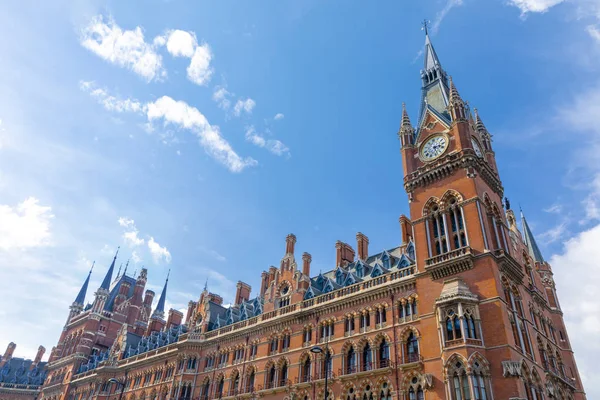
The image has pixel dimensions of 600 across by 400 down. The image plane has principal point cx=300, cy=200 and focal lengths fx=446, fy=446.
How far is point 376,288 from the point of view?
3953 centimetres

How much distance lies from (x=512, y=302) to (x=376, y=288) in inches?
429

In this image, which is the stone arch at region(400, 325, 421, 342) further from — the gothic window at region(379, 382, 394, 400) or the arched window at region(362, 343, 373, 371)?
the gothic window at region(379, 382, 394, 400)

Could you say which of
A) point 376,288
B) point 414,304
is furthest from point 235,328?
point 414,304

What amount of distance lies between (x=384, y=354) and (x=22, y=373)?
99599 mm

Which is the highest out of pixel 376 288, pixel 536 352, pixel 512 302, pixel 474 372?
pixel 376 288

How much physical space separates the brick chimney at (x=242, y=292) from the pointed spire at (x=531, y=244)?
38.3 meters

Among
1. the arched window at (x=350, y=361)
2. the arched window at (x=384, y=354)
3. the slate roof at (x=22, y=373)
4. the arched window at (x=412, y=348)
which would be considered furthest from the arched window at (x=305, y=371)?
the slate roof at (x=22, y=373)

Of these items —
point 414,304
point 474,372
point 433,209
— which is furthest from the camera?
point 433,209

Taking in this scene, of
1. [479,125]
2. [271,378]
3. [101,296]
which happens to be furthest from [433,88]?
[101,296]

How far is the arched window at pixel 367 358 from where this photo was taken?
37.1 meters

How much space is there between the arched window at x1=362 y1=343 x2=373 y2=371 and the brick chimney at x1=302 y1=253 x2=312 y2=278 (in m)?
13.3

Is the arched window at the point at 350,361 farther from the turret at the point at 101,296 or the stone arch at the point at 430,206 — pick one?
the turret at the point at 101,296

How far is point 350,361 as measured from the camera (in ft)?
128

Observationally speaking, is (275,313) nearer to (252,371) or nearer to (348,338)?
(252,371)
